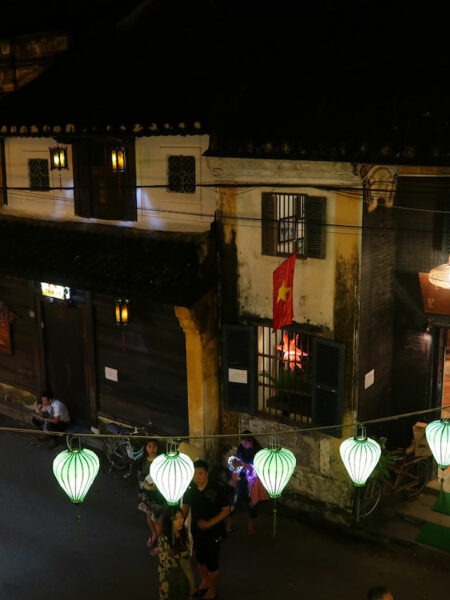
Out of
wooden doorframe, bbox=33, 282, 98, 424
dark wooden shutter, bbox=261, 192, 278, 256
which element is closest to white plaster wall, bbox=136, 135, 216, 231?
dark wooden shutter, bbox=261, 192, 278, 256

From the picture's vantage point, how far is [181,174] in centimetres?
1507

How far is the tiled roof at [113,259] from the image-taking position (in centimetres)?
1400

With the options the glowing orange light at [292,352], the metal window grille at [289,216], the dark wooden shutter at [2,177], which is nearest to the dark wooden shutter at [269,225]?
the metal window grille at [289,216]

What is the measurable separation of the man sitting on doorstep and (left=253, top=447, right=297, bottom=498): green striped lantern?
8.66 meters

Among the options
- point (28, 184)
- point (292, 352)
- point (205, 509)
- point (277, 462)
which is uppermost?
point (28, 184)

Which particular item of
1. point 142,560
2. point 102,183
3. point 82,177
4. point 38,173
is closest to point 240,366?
point 142,560

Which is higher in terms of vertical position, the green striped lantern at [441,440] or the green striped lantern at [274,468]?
the green striped lantern at [441,440]

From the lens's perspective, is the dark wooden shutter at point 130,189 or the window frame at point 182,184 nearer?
the window frame at point 182,184

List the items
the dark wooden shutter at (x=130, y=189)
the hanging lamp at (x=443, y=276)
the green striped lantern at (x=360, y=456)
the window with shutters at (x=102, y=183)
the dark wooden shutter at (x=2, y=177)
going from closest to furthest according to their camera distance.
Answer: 1. the green striped lantern at (x=360, y=456)
2. the hanging lamp at (x=443, y=276)
3. the dark wooden shutter at (x=130, y=189)
4. the window with shutters at (x=102, y=183)
5. the dark wooden shutter at (x=2, y=177)

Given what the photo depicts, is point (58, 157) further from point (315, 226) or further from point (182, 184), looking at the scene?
point (315, 226)

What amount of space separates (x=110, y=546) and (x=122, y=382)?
4.35 meters

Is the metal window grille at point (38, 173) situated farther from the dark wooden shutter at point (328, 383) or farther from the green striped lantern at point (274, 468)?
the green striped lantern at point (274, 468)

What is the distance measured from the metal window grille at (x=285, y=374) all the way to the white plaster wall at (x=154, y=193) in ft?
9.38

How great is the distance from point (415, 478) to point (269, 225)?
19.4 ft
